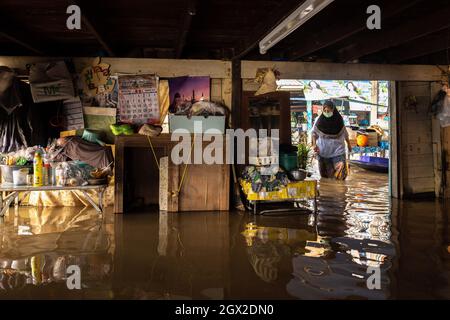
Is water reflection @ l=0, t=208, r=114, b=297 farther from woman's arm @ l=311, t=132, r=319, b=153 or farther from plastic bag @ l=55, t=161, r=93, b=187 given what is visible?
woman's arm @ l=311, t=132, r=319, b=153

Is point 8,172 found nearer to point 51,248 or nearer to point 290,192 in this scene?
point 51,248

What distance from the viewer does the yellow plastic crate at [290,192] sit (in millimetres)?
6848

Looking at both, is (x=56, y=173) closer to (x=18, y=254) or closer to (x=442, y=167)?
(x=18, y=254)

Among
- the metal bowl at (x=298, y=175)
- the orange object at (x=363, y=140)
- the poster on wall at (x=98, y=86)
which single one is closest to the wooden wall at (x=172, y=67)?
the poster on wall at (x=98, y=86)

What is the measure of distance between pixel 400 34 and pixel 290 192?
3.12m

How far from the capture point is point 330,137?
10.5m

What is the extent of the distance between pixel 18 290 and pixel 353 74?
23.7 ft

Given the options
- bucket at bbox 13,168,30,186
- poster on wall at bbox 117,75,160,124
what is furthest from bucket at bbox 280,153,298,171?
bucket at bbox 13,168,30,186

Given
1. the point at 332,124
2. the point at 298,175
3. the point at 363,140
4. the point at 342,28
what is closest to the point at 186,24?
the point at 342,28

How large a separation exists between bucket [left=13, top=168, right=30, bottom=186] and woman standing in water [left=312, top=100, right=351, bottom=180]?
7144 millimetres

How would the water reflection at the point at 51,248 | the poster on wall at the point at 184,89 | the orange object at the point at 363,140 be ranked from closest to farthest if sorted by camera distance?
1. the water reflection at the point at 51,248
2. the poster on wall at the point at 184,89
3. the orange object at the point at 363,140

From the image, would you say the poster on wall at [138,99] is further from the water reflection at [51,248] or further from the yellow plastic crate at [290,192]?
the yellow plastic crate at [290,192]

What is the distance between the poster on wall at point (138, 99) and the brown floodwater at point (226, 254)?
1.94m
